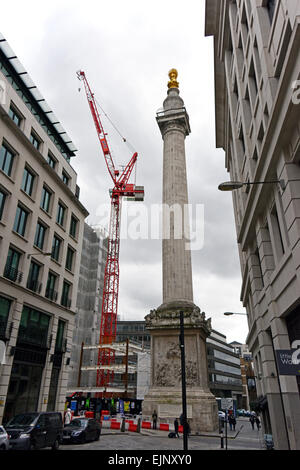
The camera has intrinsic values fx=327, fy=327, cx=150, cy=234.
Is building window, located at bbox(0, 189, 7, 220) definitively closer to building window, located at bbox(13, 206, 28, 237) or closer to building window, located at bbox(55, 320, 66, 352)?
building window, located at bbox(13, 206, 28, 237)

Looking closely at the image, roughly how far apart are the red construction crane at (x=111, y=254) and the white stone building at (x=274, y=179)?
5526 cm

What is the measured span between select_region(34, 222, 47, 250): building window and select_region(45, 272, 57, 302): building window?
2918 mm

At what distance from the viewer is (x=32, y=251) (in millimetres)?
26531

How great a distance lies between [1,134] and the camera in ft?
77.2

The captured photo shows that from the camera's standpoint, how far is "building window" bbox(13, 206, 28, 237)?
25284 millimetres

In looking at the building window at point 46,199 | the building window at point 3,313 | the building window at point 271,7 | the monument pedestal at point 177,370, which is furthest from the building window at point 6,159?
the building window at point 271,7

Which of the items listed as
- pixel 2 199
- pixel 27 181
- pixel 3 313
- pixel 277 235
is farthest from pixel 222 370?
pixel 277 235

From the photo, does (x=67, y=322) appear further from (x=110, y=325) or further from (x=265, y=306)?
(x=110, y=325)

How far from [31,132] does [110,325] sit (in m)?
55.9

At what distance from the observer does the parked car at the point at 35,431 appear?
14.7 m


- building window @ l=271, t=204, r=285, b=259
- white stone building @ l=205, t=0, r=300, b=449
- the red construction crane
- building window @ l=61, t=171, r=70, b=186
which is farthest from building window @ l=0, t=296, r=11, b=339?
the red construction crane

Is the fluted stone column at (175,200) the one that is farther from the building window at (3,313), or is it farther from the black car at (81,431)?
the building window at (3,313)

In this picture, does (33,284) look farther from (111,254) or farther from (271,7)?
(111,254)
